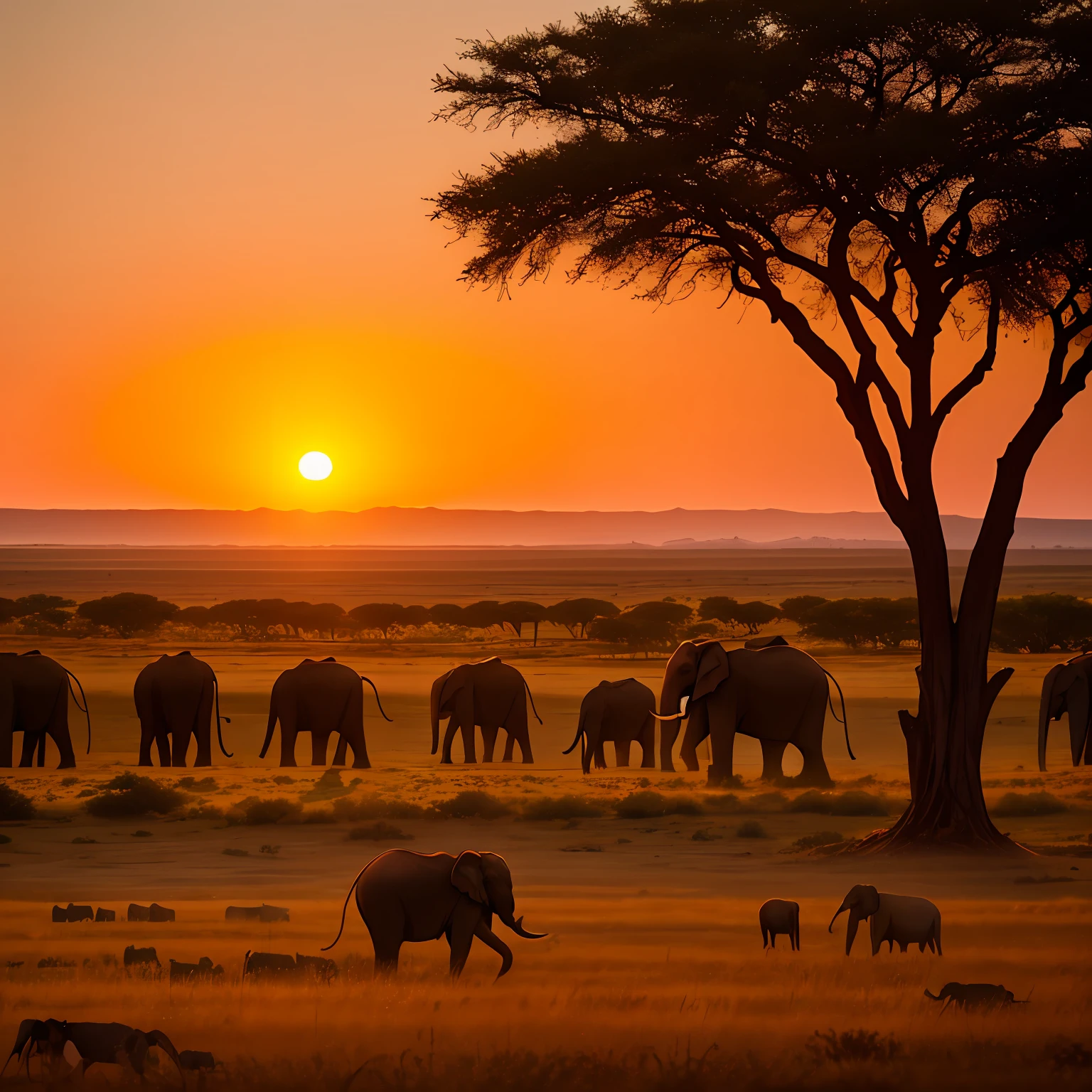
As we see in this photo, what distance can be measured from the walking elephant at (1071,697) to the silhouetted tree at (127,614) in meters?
62.7

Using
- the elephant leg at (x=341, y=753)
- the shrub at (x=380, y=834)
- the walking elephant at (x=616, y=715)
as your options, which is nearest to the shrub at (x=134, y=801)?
the shrub at (x=380, y=834)

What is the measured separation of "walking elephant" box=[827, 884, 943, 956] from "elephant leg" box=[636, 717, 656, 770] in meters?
16.7

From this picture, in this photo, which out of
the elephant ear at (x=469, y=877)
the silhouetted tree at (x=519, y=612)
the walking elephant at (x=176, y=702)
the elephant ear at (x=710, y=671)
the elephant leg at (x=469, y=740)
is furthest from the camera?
the silhouetted tree at (x=519, y=612)

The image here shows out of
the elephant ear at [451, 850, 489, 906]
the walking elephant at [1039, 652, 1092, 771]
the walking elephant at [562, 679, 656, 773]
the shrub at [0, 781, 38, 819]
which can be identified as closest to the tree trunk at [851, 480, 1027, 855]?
the walking elephant at [1039, 652, 1092, 771]

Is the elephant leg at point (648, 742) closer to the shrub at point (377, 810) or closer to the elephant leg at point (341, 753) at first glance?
the elephant leg at point (341, 753)

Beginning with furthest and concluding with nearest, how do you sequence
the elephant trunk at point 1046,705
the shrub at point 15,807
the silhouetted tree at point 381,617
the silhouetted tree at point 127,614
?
1. the silhouetted tree at point 381,617
2. the silhouetted tree at point 127,614
3. the elephant trunk at point 1046,705
4. the shrub at point 15,807

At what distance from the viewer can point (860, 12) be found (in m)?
17.4

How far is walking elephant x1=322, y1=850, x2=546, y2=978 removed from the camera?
10031 mm

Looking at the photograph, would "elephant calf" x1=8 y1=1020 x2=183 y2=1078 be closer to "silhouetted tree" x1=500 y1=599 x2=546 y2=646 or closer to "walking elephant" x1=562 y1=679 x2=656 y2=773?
"walking elephant" x1=562 y1=679 x2=656 y2=773

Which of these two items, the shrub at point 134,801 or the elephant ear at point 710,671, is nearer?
the shrub at point 134,801

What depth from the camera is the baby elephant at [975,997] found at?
9734 millimetres

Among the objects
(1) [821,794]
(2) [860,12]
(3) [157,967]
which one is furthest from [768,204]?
(3) [157,967]

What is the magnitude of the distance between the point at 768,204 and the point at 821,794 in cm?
838

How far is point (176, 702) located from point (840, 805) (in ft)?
40.0
